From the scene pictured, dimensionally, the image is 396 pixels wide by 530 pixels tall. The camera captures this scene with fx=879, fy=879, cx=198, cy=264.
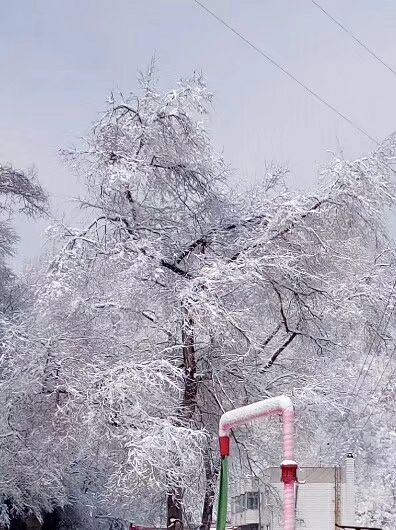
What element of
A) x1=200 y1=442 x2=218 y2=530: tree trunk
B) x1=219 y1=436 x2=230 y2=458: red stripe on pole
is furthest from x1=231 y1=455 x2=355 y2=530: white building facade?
x1=219 y1=436 x2=230 y2=458: red stripe on pole

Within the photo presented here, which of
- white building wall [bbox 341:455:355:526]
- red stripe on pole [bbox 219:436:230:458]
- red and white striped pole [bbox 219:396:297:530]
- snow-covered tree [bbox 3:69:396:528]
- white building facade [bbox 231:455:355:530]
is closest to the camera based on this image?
red and white striped pole [bbox 219:396:297:530]

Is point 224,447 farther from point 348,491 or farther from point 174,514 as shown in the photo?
point 348,491

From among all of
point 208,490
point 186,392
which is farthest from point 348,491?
point 186,392

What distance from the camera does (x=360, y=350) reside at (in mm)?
15344

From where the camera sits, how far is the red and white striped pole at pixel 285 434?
6227 millimetres

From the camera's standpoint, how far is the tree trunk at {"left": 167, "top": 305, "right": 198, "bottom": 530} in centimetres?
1330

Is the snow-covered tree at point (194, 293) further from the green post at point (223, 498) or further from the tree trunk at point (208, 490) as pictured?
the green post at point (223, 498)

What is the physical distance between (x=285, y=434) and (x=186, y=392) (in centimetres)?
760

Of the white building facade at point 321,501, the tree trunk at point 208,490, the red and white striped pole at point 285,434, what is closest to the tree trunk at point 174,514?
the tree trunk at point 208,490

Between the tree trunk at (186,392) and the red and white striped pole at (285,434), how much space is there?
223 inches

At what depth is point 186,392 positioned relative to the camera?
14039 millimetres

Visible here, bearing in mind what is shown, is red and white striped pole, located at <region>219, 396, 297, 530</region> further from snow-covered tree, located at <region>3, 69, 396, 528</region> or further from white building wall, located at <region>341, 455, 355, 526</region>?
white building wall, located at <region>341, 455, 355, 526</region>

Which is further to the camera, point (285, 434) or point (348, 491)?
point (348, 491)

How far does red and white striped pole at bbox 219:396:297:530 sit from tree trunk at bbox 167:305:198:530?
5.67m
